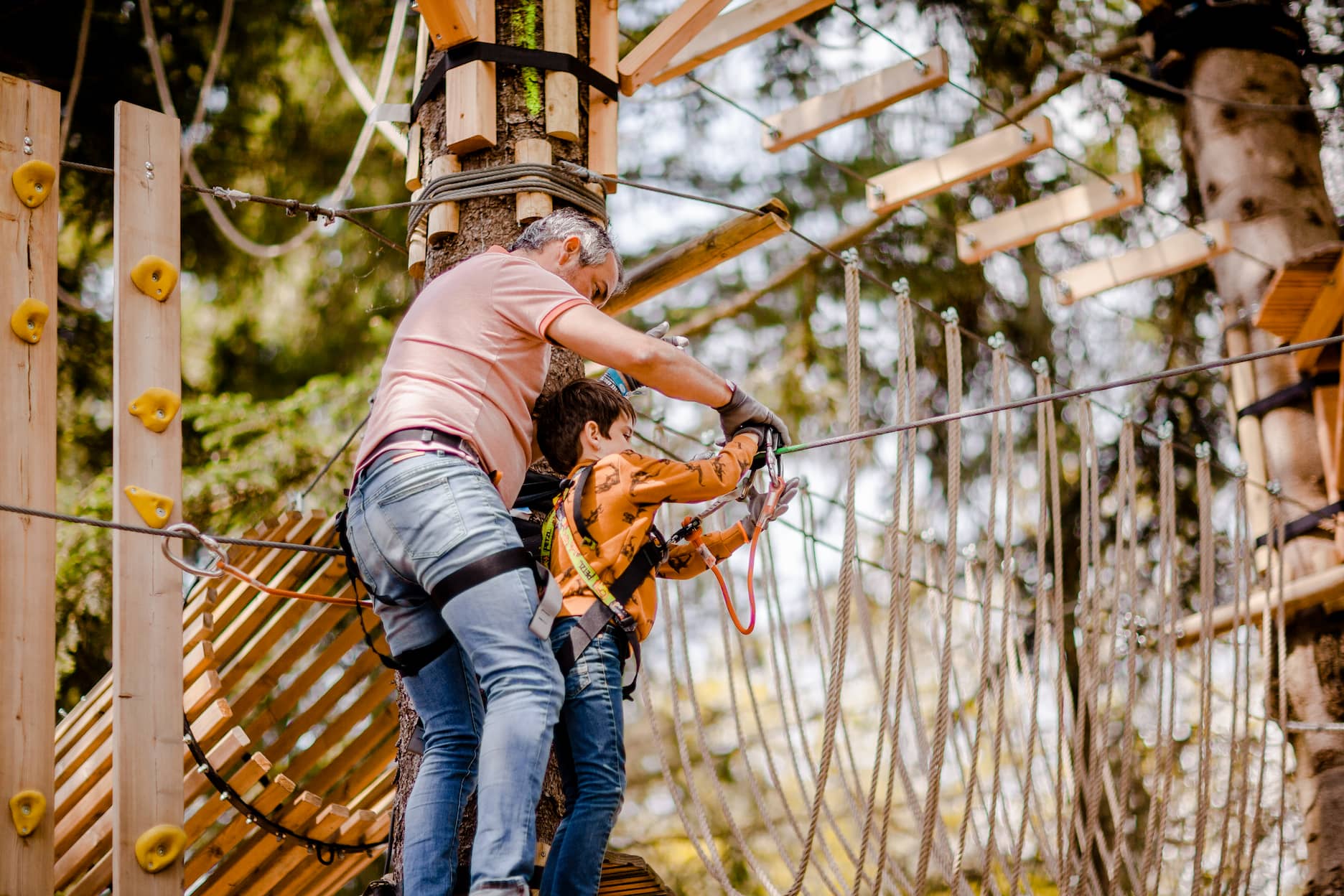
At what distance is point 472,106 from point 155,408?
2.52 feet

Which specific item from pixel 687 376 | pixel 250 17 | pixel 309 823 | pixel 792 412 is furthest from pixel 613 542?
pixel 250 17

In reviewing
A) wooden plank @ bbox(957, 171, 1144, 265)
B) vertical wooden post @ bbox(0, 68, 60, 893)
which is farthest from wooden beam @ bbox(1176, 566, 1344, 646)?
vertical wooden post @ bbox(0, 68, 60, 893)

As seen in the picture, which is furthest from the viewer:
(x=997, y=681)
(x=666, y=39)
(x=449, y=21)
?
(x=997, y=681)

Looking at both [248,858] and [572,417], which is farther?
[248,858]

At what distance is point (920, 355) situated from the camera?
259 inches

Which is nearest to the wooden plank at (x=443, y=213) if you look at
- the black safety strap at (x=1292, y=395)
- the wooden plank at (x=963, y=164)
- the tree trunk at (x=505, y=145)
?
the tree trunk at (x=505, y=145)

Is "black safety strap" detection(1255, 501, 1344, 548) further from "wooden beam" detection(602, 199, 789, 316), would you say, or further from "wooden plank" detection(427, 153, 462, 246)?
"wooden plank" detection(427, 153, 462, 246)


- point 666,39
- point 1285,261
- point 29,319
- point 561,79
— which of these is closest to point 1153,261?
point 1285,261

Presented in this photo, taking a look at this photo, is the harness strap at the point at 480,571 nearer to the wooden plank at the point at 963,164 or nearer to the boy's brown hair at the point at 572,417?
the boy's brown hair at the point at 572,417

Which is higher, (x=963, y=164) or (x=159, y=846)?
(x=963, y=164)

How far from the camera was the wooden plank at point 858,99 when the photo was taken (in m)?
3.77

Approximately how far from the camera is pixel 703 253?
9.62 feet

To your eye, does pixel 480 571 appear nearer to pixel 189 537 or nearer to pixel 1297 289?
pixel 189 537

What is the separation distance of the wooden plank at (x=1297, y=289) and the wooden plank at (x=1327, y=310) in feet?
0.04
